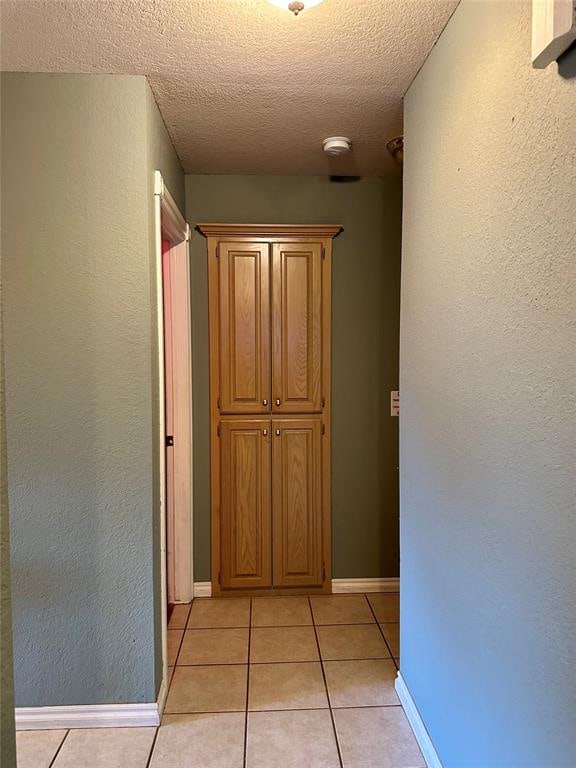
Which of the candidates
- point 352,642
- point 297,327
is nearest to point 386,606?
point 352,642

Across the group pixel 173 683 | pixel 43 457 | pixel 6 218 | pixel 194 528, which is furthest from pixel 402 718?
pixel 6 218

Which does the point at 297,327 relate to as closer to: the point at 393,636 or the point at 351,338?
the point at 351,338

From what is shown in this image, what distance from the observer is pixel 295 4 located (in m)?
1.42

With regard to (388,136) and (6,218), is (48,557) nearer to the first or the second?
(6,218)

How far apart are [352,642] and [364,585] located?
0.55m

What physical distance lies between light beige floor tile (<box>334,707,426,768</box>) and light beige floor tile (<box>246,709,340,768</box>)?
49 mm

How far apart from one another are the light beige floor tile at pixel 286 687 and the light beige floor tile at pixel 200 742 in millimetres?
133

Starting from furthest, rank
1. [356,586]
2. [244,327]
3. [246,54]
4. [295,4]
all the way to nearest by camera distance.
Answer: [356,586]
[244,327]
[246,54]
[295,4]

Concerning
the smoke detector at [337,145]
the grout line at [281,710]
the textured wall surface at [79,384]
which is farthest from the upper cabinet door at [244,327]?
the grout line at [281,710]

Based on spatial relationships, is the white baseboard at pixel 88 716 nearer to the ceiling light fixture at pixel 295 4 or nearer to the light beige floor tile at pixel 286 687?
the light beige floor tile at pixel 286 687

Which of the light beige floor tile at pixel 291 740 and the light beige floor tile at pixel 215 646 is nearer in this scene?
the light beige floor tile at pixel 291 740

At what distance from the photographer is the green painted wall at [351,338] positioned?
9.46 ft

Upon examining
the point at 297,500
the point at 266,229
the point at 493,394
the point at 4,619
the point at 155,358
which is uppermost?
the point at 266,229

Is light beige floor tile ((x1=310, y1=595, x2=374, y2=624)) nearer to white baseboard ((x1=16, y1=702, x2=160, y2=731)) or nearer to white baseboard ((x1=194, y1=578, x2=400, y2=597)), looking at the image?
white baseboard ((x1=194, y1=578, x2=400, y2=597))
